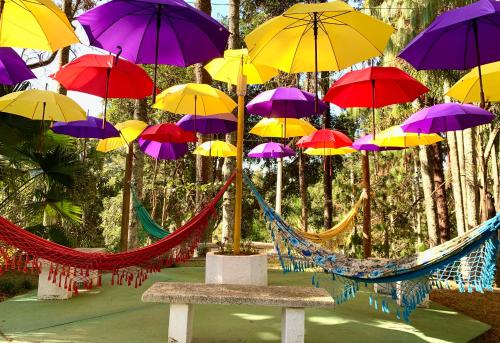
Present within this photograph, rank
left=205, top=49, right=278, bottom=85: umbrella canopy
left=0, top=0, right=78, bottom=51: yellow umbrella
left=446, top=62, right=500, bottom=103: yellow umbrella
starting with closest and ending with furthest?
left=0, top=0, right=78, bottom=51: yellow umbrella, left=446, top=62, right=500, bottom=103: yellow umbrella, left=205, top=49, right=278, bottom=85: umbrella canopy

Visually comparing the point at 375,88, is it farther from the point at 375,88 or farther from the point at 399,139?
the point at 399,139

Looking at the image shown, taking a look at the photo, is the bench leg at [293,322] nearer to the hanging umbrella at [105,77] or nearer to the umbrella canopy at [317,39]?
the umbrella canopy at [317,39]

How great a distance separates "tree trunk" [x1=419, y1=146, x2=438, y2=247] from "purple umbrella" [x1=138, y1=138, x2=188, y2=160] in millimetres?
4599

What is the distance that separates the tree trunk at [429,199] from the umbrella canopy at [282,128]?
9.52ft

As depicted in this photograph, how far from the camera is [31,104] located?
4.24m

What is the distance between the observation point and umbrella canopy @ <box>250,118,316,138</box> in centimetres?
597

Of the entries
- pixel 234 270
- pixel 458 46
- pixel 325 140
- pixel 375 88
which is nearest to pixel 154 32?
pixel 234 270

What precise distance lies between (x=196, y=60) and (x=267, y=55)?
2.13 feet

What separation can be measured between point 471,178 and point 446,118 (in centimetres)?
234

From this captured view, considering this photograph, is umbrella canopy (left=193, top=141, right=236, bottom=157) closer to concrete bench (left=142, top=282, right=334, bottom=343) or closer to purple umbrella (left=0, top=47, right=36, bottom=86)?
purple umbrella (left=0, top=47, right=36, bottom=86)

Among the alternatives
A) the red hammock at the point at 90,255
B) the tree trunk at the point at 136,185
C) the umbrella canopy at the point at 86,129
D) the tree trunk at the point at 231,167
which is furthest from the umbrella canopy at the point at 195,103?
the tree trunk at the point at 231,167

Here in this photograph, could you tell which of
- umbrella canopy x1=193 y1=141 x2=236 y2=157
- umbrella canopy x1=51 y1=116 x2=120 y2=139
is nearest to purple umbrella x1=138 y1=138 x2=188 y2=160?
umbrella canopy x1=193 y1=141 x2=236 y2=157

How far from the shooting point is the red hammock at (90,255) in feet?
8.64

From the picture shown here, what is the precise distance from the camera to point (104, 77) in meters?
4.26
